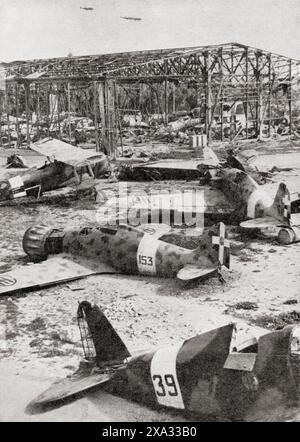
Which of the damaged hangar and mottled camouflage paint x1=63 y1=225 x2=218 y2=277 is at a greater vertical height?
the damaged hangar

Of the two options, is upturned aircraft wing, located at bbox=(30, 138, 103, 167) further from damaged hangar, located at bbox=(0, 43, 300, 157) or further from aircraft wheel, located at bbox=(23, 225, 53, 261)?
aircraft wheel, located at bbox=(23, 225, 53, 261)

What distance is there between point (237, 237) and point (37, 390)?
324 inches

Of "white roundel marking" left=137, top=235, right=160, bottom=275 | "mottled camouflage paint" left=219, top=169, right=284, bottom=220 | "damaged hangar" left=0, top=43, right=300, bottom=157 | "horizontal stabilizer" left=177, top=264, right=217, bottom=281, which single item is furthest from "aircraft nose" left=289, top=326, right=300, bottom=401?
"damaged hangar" left=0, top=43, right=300, bottom=157

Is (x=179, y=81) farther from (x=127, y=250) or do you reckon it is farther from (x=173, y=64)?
(x=127, y=250)

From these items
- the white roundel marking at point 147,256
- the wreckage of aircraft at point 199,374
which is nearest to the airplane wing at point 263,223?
the white roundel marking at point 147,256

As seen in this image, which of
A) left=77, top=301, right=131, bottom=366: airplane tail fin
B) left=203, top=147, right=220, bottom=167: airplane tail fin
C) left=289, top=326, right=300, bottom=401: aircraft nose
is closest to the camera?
left=289, top=326, right=300, bottom=401: aircraft nose

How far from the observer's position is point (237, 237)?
1395 cm

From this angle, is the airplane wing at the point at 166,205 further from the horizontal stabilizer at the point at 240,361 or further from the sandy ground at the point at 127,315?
the horizontal stabilizer at the point at 240,361

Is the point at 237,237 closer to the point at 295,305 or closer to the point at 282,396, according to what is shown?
the point at 295,305

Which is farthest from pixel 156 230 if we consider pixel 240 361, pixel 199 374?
pixel 240 361

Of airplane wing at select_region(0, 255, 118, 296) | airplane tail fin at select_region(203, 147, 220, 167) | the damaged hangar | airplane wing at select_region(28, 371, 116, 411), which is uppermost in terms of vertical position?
the damaged hangar

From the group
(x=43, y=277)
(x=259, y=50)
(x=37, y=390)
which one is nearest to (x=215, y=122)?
(x=259, y=50)

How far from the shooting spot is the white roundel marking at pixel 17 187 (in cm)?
1953

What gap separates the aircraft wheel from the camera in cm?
1168
